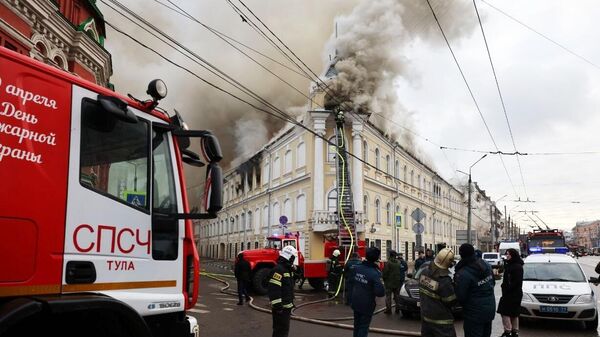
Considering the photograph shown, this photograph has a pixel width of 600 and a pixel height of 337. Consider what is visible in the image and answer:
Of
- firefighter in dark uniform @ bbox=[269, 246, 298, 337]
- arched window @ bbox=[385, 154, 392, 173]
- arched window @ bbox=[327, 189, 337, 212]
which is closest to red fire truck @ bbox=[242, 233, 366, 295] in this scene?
firefighter in dark uniform @ bbox=[269, 246, 298, 337]

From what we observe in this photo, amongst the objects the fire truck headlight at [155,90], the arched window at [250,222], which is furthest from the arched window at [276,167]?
the fire truck headlight at [155,90]

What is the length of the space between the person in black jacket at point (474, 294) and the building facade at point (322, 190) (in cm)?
1614

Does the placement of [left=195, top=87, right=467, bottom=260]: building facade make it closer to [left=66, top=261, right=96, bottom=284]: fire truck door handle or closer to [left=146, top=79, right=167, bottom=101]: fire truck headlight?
[left=146, top=79, right=167, bottom=101]: fire truck headlight

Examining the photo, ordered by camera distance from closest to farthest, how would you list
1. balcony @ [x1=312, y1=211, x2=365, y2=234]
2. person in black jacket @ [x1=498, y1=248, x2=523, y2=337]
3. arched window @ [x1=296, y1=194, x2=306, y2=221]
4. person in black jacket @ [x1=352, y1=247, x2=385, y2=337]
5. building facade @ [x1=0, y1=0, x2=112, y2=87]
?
1. person in black jacket @ [x1=352, y1=247, x2=385, y2=337]
2. person in black jacket @ [x1=498, y1=248, x2=523, y2=337]
3. building facade @ [x1=0, y1=0, x2=112, y2=87]
4. balcony @ [x1=312, y1=211, x2=365, y2=234]
5. arched window @ [x1=296, y1=194, x2=306, y2=221]

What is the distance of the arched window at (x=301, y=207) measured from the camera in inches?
1220

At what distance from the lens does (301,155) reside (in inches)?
1248

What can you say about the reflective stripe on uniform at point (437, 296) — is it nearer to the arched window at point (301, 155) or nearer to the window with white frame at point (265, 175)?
the arched window at point (301, 155)

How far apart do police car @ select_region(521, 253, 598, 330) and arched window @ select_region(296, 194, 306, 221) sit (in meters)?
20.8

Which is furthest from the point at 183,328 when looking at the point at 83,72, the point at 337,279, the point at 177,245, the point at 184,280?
the point at 83,72

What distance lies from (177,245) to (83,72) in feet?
46.3

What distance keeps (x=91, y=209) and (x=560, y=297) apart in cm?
945

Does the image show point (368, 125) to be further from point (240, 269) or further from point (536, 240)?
point (240, 269)

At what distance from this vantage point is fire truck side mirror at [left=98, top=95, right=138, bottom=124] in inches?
140

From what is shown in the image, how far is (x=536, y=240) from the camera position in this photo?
36.3 meters
